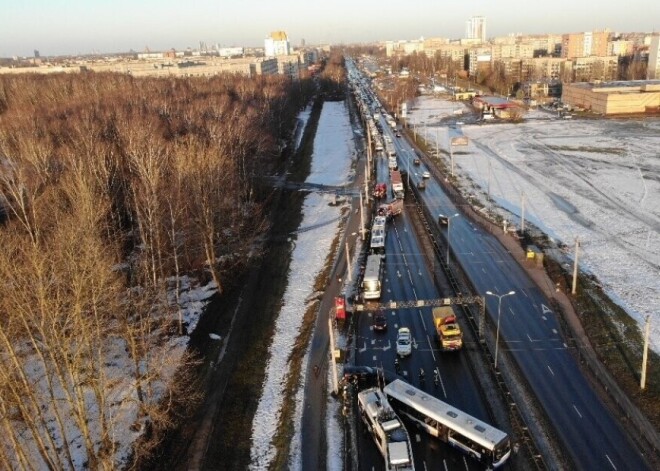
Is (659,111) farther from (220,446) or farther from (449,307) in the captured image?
(220,446)

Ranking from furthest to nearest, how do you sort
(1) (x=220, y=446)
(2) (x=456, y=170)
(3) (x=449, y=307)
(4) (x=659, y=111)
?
(4) (x=659, y=111) → (2) (x=456, y=170) → (3) (x=449, y=307) → (1) (x=220, y=446)

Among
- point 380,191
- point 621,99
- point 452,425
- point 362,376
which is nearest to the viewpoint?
point 452,425

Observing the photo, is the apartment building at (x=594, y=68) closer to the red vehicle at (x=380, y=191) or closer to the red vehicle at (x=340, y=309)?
the red vehicle at (x=380, y=191)

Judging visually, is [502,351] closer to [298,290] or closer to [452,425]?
[452,425]

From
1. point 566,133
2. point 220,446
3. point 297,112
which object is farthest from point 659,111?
point 220,446

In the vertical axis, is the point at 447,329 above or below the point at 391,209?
below

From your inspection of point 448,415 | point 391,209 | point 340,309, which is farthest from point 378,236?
point 448,415

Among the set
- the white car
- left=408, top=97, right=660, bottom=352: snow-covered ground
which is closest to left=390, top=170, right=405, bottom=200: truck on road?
left=408, top=97, right=660, bottom=352: snow-covered ground
